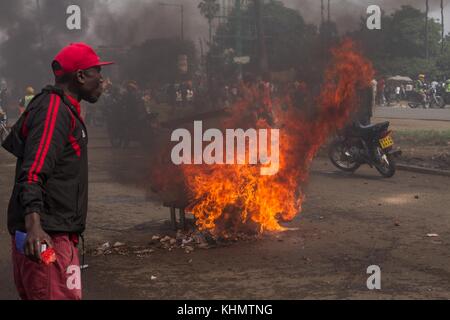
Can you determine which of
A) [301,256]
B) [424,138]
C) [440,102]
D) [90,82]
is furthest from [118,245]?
[440,102]

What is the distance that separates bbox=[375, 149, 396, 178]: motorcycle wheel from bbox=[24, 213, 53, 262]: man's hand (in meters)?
9.54

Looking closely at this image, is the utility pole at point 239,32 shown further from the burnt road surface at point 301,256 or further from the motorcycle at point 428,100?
the burnt road surface at point 301,256

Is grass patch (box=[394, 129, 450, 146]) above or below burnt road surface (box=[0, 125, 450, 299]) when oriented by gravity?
above

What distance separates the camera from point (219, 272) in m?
5.82

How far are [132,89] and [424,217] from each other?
1162 centimetres

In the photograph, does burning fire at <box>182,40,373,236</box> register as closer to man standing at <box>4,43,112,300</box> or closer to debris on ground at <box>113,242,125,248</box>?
debris on ground at <box>113,242,125,248</box>

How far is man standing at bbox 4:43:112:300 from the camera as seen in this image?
2.86m

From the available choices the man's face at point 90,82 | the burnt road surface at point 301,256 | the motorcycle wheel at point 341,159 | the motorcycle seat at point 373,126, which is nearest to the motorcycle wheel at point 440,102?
the motorcycle wheel at point 341,159

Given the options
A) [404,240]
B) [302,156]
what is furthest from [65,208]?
[302,156]

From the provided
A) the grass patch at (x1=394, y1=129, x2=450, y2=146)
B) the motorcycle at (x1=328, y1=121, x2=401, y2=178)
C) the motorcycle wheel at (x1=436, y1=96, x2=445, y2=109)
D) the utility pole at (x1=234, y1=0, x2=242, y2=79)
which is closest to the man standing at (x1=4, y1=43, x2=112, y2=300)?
the motorcycle at (x1=328, y1=121, x2=401, y2=178)

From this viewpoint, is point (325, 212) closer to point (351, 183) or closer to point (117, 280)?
point (351, 183)

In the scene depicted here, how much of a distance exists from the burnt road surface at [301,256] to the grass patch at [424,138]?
618 centimetres

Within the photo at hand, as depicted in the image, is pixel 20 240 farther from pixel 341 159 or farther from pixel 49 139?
pixel 341 159

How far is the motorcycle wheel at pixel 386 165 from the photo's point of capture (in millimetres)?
11648
